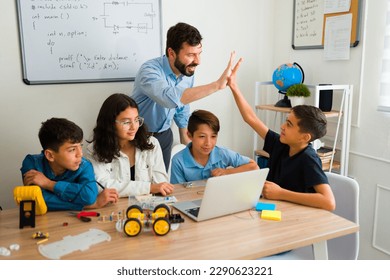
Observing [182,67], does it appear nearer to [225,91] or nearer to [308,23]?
[225,91]

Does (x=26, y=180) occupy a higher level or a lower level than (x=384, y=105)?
lower

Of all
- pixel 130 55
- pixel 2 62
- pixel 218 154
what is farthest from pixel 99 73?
pixel 218 154

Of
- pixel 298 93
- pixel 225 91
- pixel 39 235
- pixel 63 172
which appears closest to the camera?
pixel 39 235

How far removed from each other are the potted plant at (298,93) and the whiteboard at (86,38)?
40.6 inches

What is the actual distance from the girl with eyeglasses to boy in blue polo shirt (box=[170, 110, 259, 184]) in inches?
4.2

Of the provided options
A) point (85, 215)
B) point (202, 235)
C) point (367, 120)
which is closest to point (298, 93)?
point (367, 120)

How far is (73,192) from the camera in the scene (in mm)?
1532

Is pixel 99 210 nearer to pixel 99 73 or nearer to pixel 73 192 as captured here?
pixel 73 192

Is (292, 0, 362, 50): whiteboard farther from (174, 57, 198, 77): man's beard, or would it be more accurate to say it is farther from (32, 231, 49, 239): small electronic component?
(32, 231, 49, 239): small electronic component

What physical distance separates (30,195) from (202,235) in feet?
2.22

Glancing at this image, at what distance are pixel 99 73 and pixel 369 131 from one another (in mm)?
1894

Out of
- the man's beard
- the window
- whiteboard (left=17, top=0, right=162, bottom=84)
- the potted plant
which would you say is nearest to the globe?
the potted plant

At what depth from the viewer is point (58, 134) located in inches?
62.8

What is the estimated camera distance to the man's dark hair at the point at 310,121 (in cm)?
175
